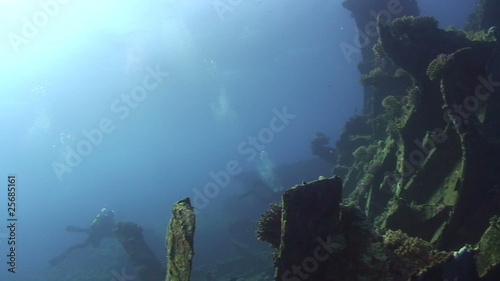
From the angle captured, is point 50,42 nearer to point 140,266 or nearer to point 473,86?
point 140,266

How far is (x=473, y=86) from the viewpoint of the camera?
28.0ft

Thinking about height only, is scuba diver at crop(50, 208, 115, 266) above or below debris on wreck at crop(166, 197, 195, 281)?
above

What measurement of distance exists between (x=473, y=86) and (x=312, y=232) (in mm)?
6554

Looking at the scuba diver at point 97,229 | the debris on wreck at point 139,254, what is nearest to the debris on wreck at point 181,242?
the debris on wreck at point 139,254

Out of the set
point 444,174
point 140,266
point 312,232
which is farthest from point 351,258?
point 140,266

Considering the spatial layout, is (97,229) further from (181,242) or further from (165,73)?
(165,73)

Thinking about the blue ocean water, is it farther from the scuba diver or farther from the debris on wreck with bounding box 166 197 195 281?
the debris on wreck with bounding box 166 197 195 281

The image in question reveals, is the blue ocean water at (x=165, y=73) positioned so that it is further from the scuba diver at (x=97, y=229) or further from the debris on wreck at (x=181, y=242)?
the debris on wreck at (x=181, y=242)

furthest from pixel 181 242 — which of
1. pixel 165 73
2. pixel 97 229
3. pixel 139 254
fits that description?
pixel 165 73

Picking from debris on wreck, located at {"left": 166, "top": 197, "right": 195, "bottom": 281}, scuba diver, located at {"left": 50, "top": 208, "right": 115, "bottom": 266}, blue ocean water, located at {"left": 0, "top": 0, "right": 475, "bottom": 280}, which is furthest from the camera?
blue ocean water, located at {"left": 0, "top": 0, "right": 475, "bottom": 280}

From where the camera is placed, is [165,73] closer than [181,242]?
No

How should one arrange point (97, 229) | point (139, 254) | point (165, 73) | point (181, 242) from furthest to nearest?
point (165, 73), point (97, 229), point (139, 254), point (181, 242)

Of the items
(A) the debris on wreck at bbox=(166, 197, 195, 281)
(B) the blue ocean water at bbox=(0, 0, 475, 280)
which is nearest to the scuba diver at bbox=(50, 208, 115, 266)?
(B) the blue ocean water at bbox=(0, 0, 475, 280)

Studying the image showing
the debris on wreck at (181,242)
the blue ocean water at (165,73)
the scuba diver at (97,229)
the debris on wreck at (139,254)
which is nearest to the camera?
the debris on wreck at (181,242)
